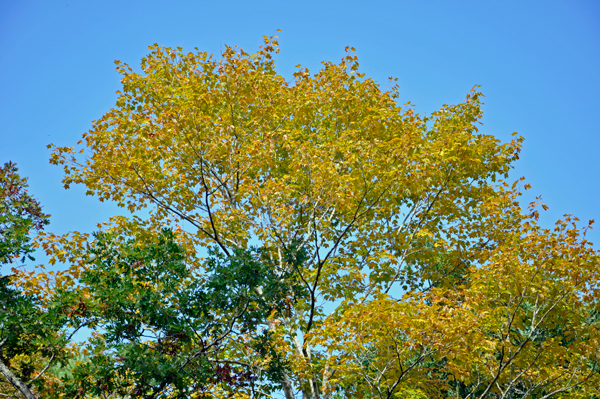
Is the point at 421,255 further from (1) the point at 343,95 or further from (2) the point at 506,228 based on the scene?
(1) the point at 343,95

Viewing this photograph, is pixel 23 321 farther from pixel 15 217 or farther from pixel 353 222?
pixel 353 222

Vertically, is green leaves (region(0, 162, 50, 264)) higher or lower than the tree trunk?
higher

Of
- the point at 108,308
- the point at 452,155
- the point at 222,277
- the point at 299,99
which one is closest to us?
the point at 108,308

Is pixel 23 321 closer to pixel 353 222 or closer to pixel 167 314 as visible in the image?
pixel 167 314

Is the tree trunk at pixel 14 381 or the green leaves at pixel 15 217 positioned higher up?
the green leaves at pixel 15 217

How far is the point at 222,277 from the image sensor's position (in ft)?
28.1

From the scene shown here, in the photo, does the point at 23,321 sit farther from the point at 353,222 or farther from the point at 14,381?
the point at 353,222

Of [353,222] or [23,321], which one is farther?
[353,222]

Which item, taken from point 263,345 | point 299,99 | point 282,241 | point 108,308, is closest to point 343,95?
point 299,99

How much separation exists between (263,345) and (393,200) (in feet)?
15.8

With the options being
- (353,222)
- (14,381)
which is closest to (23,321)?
(14,381)

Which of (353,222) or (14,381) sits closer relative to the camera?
(14,381)

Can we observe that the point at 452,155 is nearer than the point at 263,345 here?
No

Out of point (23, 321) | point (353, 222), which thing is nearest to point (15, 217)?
point (23, 321)
